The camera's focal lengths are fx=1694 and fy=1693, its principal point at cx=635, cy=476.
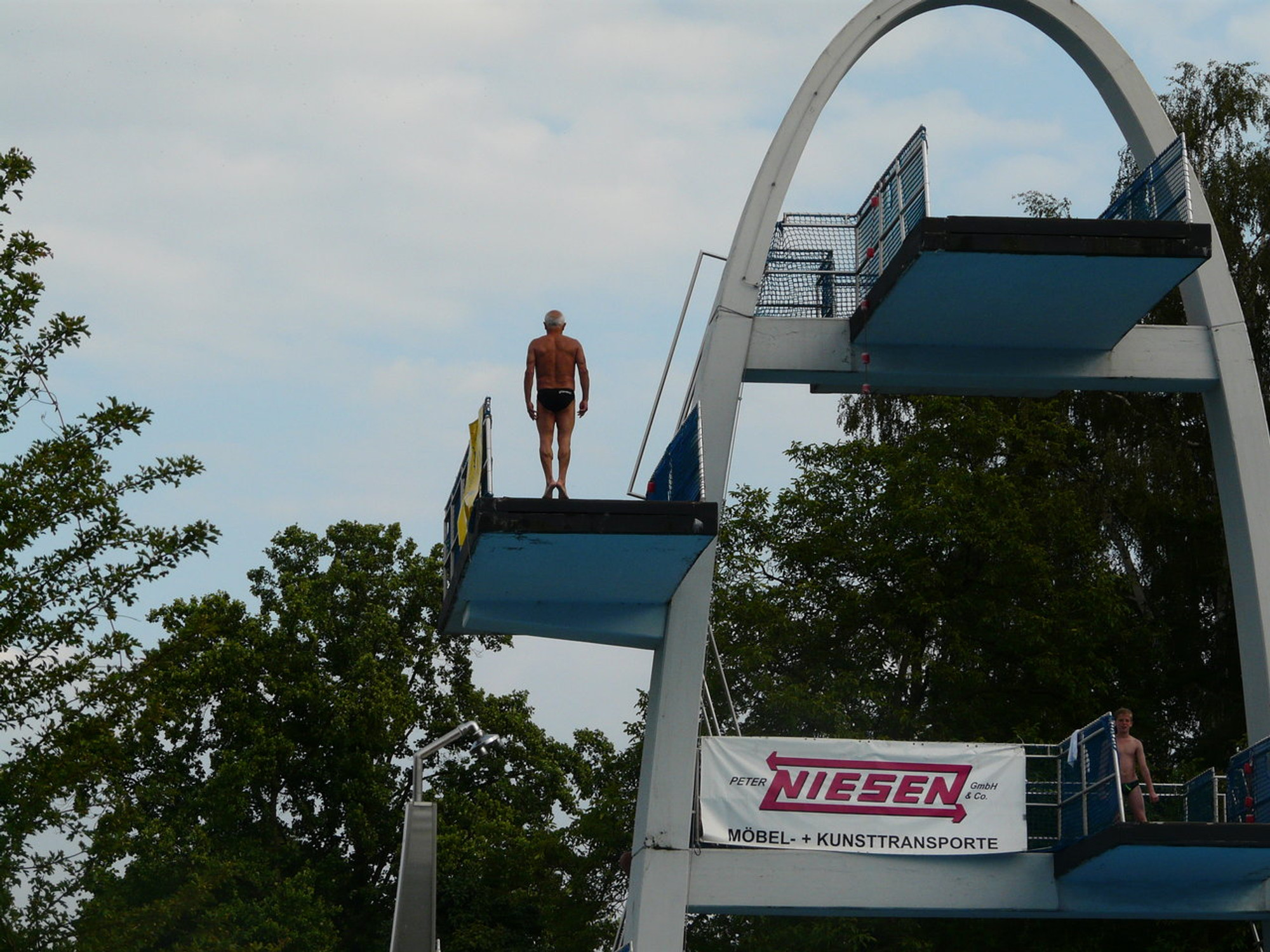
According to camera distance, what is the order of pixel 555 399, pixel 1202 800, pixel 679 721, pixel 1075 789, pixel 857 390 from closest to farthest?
pixel 555 399 < pixel 679 721 < pixel 1075 789 < pixel 1202 800 < pixel 857 390

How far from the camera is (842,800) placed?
52.1 feet

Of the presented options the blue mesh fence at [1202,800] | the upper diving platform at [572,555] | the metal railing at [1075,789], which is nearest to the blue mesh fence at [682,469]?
the upper diving platform at [572,555]

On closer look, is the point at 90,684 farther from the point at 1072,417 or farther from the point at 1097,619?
the point at 1072,417

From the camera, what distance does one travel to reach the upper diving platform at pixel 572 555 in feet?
45.3

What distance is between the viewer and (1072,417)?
34.2m

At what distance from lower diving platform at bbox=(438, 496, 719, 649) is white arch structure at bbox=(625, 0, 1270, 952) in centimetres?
59

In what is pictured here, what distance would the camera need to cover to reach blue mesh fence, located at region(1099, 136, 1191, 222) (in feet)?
50.4

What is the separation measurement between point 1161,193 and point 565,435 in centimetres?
603

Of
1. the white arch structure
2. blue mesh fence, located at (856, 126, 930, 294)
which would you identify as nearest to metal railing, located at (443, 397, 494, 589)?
the white arch structure

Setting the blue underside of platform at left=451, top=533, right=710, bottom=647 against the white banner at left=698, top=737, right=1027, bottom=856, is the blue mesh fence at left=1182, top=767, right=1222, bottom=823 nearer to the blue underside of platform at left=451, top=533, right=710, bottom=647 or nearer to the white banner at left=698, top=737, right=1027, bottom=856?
the white banner at left=698, top=737, right=1027, bottom=856

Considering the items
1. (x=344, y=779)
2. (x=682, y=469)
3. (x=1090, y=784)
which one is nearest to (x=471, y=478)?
(x=682, y=469)

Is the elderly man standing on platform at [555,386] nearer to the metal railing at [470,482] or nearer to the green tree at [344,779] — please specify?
the metal railing at [470,482]

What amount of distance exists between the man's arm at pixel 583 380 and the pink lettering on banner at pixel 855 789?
12.1 ft

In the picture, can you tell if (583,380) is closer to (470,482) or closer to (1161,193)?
(470,482)
